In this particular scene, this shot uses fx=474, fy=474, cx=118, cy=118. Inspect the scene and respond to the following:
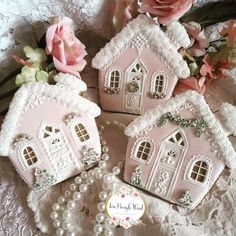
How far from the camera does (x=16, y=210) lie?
1066 millimetres

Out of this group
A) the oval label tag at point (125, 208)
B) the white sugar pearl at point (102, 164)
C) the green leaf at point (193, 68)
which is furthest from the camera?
the green leaf at point (193, 68)

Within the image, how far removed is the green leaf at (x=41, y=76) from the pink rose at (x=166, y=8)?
0.89ft

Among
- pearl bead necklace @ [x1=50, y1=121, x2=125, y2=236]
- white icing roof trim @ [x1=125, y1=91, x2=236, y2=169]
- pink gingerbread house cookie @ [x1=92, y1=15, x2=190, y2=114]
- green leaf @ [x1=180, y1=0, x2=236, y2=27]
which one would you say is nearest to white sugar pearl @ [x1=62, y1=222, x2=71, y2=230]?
pearl bead necklace @ [x1=50, y1=121, x2=125, y2=236]

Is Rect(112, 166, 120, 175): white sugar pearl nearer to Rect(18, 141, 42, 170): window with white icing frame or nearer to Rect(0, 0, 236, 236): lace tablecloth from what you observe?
Rect(0, 0, 236, 236): lace tablecloth

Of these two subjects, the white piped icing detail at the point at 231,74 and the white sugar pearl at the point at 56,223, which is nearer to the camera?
the white sugar pearl at the point at 56,223

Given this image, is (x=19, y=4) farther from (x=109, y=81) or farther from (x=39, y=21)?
(x=109, y=81)

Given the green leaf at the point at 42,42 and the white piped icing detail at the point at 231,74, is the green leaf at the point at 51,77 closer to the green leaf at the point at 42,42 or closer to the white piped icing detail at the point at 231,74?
the green leaf at the point at 42,42

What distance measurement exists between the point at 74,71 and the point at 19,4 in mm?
215

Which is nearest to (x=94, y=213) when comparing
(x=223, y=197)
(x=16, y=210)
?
(x=16, y=210)

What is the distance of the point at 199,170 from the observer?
1011mm

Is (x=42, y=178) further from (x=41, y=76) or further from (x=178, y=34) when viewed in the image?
(x=178, y=34)

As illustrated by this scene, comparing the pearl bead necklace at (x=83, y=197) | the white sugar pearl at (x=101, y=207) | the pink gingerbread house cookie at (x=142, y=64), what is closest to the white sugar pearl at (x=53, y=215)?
the pearl bead necklace at (x=83, y=197)

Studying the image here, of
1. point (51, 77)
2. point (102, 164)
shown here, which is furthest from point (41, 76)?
point (102, 164)

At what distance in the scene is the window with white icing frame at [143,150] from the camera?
40.7 inches
